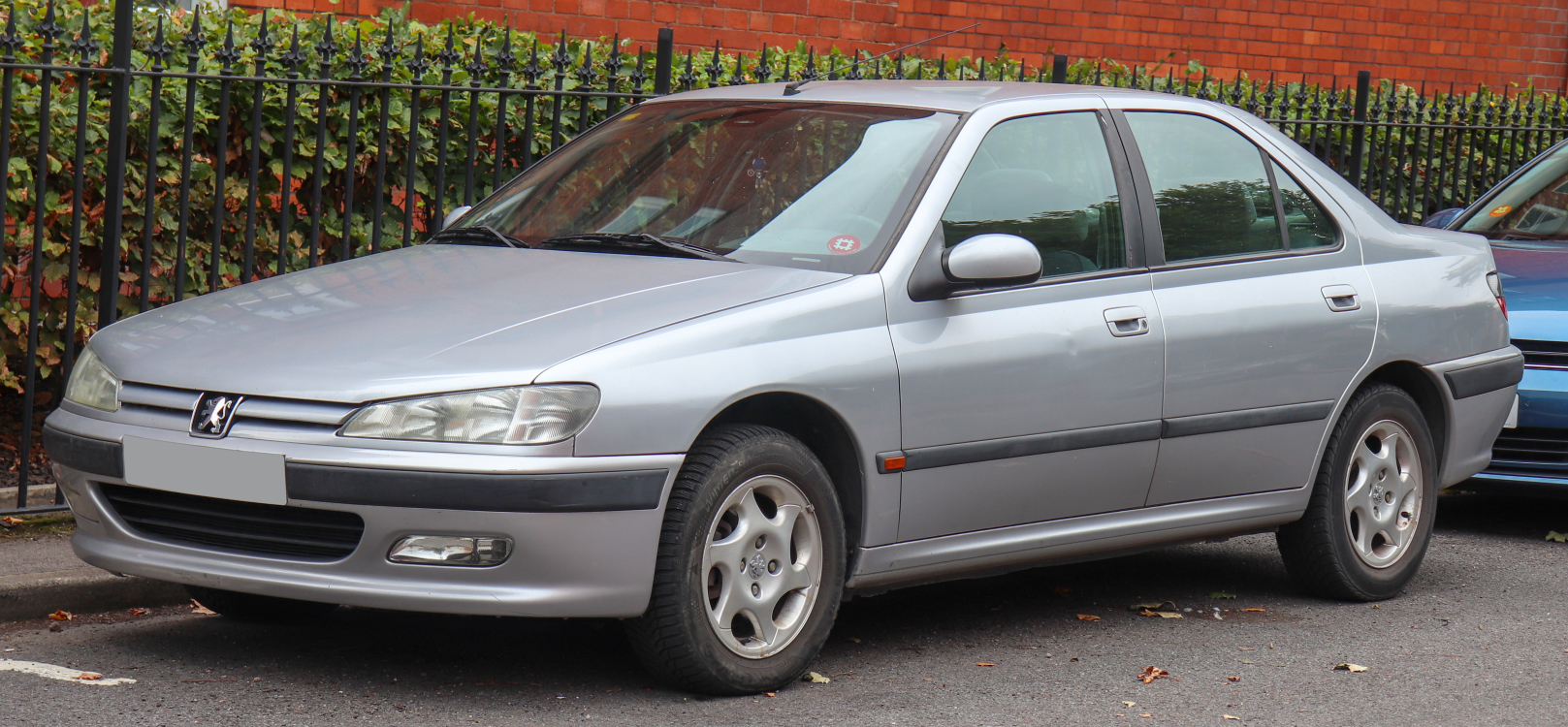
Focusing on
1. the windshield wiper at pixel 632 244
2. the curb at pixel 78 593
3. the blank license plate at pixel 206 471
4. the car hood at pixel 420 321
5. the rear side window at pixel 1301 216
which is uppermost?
the rear side window at pixel 1301 216

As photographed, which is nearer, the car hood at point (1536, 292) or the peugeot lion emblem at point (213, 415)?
the peugeot lion emblem at point (213, 415)

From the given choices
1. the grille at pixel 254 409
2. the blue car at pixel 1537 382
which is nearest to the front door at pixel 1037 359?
the grille at pixel 254 409

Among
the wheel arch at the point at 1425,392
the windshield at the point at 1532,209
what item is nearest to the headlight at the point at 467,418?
the wheel arch at the point at 1425,392

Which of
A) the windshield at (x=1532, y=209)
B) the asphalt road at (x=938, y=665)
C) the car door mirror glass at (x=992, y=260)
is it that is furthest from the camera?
the windshield at (x=1532, y=209)

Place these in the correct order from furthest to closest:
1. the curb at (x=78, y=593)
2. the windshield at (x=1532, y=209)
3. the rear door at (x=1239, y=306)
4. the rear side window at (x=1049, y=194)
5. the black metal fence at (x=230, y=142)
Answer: the windshield at (x=1532, y=209) → the black metal fence at (x=230, y=142) → the rear door at (x=1239, y=306) → the curb at (x=78, y=593) → the rear side window at (x=1049, y=194)

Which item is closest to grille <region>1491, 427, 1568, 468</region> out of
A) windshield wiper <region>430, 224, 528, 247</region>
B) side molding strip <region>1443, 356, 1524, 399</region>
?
side molding strip <region>1443, 356, 1524, 399</region>

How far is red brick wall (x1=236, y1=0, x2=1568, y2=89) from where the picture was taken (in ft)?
34.5

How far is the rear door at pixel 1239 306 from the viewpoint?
5.27 metres

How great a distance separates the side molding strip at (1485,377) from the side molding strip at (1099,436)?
2.25 ft

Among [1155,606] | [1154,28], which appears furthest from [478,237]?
[1154,28]

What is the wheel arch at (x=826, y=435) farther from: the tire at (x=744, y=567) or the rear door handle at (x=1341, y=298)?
the rear door handle at (x=1341, y=298)

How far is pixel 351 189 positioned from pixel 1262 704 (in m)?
3.79

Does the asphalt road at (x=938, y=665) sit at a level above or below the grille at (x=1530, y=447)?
below

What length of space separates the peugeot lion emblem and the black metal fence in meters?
2.23
